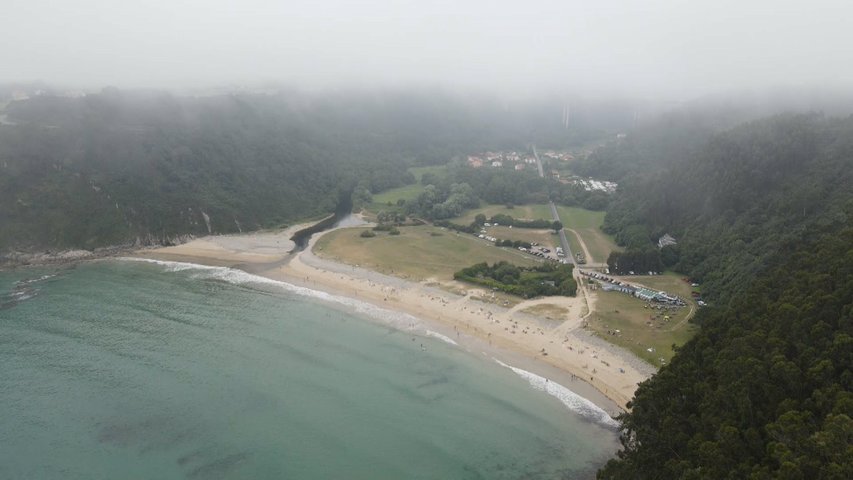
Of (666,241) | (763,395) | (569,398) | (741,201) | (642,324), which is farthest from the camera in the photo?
(666,241)

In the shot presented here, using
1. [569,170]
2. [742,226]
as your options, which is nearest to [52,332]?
[742,226]

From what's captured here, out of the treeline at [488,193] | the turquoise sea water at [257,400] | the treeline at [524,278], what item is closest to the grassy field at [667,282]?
the treeline at [524,278]

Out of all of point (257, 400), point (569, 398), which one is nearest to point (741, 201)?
point (569, 398)

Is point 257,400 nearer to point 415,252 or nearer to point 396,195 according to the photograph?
point 415,252

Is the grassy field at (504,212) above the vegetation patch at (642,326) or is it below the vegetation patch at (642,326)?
above

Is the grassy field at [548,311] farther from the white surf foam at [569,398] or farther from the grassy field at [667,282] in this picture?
the grassy field at [667,282]
